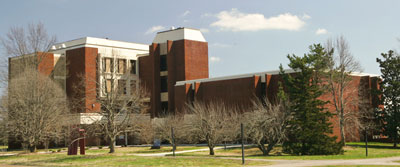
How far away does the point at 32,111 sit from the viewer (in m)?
44.6

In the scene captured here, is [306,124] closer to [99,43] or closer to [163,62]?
[163,62]

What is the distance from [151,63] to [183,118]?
55.8 ft

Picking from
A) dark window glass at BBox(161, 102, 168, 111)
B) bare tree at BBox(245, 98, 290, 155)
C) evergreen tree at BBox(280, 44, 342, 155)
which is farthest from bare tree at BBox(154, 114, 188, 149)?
dark window glass at BBox(161, 102, 168, 111)

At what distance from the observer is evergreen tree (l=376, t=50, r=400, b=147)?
4794 cm

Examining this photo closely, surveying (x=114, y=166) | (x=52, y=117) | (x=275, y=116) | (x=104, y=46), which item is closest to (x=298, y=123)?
(x=275, y=116)

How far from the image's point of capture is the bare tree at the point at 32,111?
146 feet

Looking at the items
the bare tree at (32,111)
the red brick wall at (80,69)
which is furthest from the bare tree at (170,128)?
the red brick wall at (80,69)

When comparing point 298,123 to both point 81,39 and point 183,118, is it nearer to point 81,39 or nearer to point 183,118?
point 183,118

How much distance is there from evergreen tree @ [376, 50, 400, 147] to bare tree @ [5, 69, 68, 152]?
33.2 m

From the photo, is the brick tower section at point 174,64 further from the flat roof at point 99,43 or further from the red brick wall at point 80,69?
the red brick wall at point 80,69

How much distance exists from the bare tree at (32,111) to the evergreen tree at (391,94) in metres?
33.2

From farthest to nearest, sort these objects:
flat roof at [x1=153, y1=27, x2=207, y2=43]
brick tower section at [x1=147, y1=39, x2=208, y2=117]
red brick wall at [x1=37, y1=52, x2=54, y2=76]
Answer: flat roof at [x1=153, y1=27, x2=207, y2=43] → brick tower section at [x1=147, y1=39, x2=208, y2=117] → red brick wall at [x1=37, y1=52, x2=54, y2=76]

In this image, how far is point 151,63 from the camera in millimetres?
66750

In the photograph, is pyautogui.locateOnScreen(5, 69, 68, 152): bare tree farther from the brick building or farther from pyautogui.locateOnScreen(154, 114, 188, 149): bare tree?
the brick building
